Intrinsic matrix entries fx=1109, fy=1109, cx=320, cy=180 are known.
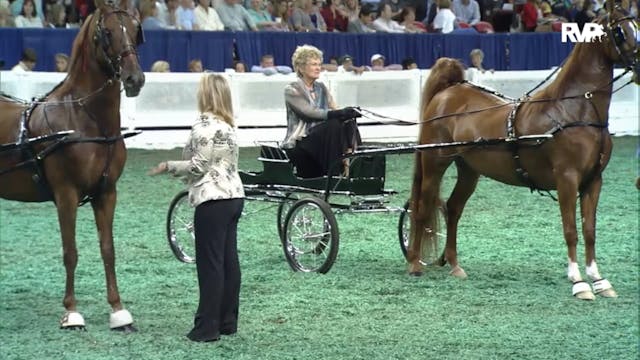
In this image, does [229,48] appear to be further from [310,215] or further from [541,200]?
[310,215]

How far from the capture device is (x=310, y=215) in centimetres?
884

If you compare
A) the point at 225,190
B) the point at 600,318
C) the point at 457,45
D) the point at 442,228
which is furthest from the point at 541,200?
the point at 457,45

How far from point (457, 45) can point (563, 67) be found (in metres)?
13.3

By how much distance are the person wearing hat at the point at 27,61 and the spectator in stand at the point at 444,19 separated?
8433 millimetres

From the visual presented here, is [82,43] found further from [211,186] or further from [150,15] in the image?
[150,15]

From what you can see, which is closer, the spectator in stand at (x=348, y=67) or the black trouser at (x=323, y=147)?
the black trouser at (x=323, y=147)

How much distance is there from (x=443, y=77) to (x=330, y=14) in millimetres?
11779

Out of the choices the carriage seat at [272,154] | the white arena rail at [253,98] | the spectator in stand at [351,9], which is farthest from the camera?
the spectator in stand at [351,9]

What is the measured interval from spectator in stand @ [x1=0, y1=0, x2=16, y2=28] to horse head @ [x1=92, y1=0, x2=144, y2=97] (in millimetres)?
11499

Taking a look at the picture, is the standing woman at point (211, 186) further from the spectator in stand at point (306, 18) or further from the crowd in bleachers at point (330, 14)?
the spectator in stand at point (306, 18)

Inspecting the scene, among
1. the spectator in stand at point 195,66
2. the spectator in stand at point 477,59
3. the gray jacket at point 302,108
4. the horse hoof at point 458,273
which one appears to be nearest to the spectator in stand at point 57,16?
the spectator in stand at point 195,66

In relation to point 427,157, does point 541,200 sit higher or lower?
lower

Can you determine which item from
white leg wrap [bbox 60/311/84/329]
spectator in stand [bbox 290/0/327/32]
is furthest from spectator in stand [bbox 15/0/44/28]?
white leg wrap [bbox 60/311/84/329]

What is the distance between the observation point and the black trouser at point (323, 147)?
8672 millimetres
